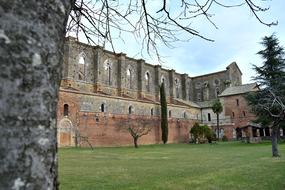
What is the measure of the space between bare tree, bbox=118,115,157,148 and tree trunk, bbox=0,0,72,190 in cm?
3751

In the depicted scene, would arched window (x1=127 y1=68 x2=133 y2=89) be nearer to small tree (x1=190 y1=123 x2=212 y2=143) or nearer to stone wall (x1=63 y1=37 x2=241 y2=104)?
stone wall (x1=63 y1=37 x2=241 y2=104)

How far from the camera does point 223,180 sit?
31.2 ft

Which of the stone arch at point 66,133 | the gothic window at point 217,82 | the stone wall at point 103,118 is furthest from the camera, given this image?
the gothic window at point 217,82

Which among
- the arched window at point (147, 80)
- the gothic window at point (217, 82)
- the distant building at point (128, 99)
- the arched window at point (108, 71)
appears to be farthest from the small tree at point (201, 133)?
the gothic window at point (217, 82)

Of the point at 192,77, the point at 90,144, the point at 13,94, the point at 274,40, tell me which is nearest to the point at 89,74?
the point at 90,144

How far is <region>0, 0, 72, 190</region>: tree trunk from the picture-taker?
903 millimetres

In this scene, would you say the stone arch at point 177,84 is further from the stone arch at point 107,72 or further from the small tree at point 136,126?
the stone arch at point 107,72

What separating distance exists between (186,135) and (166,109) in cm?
759

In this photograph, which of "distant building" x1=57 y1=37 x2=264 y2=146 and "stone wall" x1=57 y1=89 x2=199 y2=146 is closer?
"stone wall" x1=57 y1=89 x2=199 y2=146

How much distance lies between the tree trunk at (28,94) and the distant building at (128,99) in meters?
24.9

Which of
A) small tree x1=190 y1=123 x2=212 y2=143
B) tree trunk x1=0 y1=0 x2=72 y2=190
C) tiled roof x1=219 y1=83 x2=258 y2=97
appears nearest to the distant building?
tiled roof x1=219 y1=83 x2=258 y2=97

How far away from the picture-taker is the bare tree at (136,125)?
3955 cm

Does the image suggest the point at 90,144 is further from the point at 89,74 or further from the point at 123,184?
the point at 123,184

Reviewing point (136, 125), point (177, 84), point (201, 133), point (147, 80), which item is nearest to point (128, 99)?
point (136, 125)
